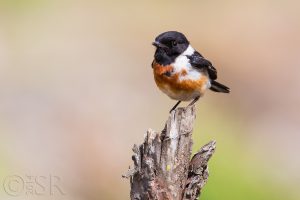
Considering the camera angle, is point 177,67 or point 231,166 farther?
point 231,166

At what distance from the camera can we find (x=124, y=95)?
15.0 meters

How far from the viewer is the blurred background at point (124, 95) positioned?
41.7ft

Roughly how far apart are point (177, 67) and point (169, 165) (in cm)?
174

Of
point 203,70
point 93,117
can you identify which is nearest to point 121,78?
point 93,117

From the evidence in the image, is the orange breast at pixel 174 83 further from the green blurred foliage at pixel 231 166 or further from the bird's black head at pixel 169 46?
the green blurred foliage at pixel 231 166

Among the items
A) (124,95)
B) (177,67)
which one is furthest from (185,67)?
(124,95)

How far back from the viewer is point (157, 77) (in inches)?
346

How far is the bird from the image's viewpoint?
8.66 meters

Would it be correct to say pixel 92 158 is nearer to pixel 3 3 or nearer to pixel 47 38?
pixel 47 38

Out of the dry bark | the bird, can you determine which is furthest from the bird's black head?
the dry bark

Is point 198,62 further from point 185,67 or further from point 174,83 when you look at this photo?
point 174,83

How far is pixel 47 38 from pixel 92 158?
4.15m

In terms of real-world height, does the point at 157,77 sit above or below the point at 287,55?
below

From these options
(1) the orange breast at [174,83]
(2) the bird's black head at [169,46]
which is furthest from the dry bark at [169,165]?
(2) the bird's black head at [169,46]
